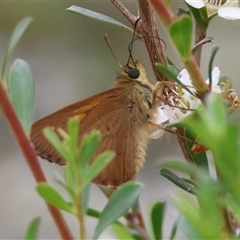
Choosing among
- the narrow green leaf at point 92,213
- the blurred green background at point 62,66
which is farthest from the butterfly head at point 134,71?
the blurred green background at point 62,66

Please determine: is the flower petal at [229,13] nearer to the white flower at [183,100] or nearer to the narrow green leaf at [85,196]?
the white flower at [183,100]

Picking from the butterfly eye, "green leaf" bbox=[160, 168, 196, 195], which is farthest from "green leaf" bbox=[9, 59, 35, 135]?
the butterfly eye

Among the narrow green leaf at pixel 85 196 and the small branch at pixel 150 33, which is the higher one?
the small branch at pixel 150 33

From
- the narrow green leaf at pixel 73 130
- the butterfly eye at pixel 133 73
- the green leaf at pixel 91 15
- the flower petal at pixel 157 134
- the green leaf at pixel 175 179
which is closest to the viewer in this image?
the narrow green leaf at pixel 73 130

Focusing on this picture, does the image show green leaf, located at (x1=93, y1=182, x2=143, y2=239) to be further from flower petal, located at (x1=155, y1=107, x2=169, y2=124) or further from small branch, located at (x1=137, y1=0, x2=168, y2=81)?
flower petal, located at (x1=155, y1=107, x2=169, y2=124)

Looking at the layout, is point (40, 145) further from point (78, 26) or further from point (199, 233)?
point (78, 26)

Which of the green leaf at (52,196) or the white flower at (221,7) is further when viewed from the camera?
the white flower at (221,7)
